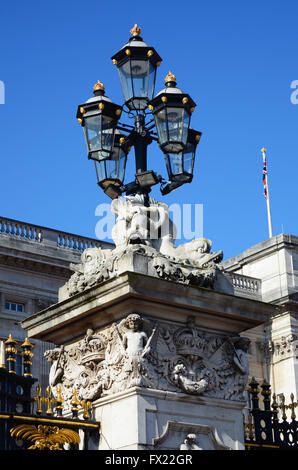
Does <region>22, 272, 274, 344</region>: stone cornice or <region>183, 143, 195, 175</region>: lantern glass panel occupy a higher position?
<region>183, 143, 195, 175</region>: lantern glass panel

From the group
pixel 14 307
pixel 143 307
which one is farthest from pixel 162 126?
pixel 14 307

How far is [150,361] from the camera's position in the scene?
9758 millimetres

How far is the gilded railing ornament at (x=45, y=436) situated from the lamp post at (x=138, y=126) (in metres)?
2.80

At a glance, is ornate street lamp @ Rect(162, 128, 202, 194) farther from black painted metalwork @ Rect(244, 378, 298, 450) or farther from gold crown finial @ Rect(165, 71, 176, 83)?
black painted metalwork @ Rect(244, 378, 298, 450)

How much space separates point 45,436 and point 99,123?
3.67 m

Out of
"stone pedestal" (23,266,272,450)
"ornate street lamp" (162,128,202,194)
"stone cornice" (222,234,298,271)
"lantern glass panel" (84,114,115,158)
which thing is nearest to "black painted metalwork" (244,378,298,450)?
"stone pedestal" (23,266,272,450)

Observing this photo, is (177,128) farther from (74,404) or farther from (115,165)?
(74,404)

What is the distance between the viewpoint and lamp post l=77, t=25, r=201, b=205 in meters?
11.1

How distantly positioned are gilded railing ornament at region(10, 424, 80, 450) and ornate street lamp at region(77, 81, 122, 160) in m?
3.30

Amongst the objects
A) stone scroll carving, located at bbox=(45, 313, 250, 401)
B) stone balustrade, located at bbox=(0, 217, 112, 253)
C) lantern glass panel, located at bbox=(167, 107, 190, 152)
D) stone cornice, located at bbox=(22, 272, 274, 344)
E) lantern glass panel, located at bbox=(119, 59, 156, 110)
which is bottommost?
stone scroll carving, located at bbox=(45, 313, 250, 401)

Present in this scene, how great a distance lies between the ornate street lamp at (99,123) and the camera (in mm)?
11250

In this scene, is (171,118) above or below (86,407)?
above
